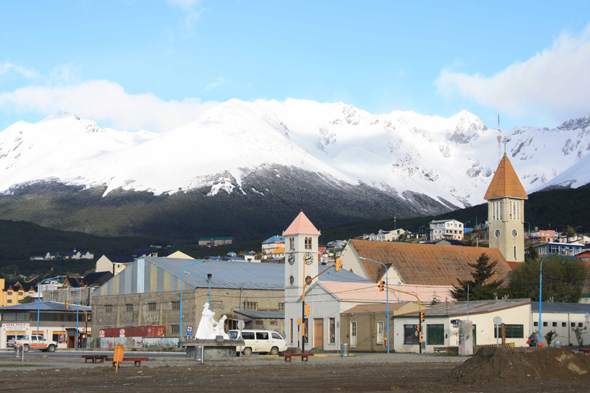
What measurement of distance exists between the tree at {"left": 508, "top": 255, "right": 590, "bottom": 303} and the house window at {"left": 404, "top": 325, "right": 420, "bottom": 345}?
23.2 meters

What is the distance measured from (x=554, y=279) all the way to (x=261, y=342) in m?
42.4

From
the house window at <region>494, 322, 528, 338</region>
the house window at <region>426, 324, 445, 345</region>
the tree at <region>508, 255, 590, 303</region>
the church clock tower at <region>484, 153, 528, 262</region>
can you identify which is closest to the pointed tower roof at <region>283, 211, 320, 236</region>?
the house window at <region>426, 324, 445, 345</region>

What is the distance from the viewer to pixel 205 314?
1650 inches

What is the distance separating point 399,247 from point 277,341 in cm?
3537

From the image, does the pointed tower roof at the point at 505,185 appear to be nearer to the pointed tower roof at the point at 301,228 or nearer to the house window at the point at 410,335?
the pointed tower roof at the point at 301,228

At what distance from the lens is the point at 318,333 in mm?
63969

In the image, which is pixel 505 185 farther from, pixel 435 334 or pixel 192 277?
pixel 435 334

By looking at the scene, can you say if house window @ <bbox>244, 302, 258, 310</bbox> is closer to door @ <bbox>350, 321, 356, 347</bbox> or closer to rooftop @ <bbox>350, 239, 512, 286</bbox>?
rooftop @ <bbox>350, 239, 512, 286</bbox>

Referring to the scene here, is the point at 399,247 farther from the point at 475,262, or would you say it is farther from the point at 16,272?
the point at 16,272

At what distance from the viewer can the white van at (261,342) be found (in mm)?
48500

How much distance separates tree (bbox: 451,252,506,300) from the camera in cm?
7205

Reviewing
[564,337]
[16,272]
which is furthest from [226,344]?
[16,272]

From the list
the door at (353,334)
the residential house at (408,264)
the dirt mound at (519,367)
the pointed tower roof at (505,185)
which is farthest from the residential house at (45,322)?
the dirt mound at (519,367)

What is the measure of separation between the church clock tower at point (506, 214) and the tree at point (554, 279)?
1316 centimetres
